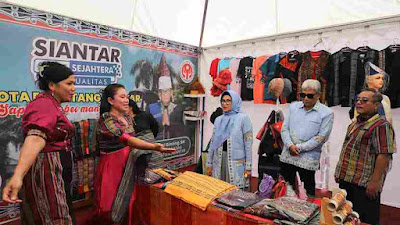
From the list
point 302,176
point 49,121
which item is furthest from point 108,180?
point 302,176

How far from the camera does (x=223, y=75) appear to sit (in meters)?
4.07

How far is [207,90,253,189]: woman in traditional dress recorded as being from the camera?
8.90 ft

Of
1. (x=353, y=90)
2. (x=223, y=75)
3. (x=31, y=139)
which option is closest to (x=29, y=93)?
(x=31, y=139)

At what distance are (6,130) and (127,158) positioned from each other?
4.23 ft

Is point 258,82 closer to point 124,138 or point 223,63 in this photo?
point 223,63

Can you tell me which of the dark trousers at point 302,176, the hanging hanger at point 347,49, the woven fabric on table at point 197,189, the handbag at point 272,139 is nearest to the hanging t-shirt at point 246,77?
the hanging hanger at point 347,49

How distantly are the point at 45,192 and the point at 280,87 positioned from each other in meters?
2.83

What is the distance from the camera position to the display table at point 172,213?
6.27 feet

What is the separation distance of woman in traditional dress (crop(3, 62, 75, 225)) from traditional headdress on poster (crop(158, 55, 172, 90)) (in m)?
2.49

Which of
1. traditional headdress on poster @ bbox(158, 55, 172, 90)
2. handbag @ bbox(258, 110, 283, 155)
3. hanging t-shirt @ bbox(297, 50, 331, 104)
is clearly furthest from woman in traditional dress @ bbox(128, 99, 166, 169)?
hanging t-shirt @ bbox(297, 50, 331, 104)

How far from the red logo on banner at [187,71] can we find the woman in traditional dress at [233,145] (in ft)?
7.19

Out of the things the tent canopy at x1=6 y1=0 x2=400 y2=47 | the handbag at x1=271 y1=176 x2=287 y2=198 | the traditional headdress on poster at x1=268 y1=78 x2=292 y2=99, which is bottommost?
the handbag at x1=271 y1=176 x2=287 y2=198

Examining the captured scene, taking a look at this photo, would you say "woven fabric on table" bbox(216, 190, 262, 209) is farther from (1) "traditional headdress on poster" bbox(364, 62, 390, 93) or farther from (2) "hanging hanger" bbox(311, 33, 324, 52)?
(2) "hanging hanger" bbox(311, 33, 324, 52)

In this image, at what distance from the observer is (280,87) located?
360 centimetres
